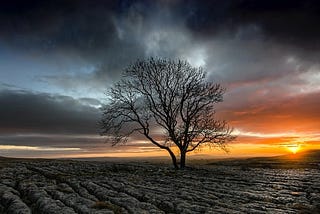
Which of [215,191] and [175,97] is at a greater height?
[175,97]

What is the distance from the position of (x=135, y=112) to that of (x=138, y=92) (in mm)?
3182

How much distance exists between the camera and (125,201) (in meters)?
23.5

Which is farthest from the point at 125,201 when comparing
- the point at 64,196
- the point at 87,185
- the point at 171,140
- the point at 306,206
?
the point at 171,140

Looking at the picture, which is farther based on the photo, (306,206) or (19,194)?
(19,194)

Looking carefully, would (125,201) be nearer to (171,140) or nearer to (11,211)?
(11,211)


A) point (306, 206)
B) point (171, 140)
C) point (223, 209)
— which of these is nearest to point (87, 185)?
point (223, 209)

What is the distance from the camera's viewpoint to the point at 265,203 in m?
24.8

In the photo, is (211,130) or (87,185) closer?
(87,185)

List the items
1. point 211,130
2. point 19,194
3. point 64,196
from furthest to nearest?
point 211,130
point 19,194
point 64,196

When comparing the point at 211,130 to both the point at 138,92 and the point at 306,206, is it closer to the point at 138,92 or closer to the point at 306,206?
the point at 138,92

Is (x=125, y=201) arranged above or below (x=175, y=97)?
below

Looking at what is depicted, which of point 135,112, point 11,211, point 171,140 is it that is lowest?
point 11,211

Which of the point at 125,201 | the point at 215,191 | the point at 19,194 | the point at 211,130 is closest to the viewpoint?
the point at 125,201

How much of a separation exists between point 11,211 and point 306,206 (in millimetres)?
18188
